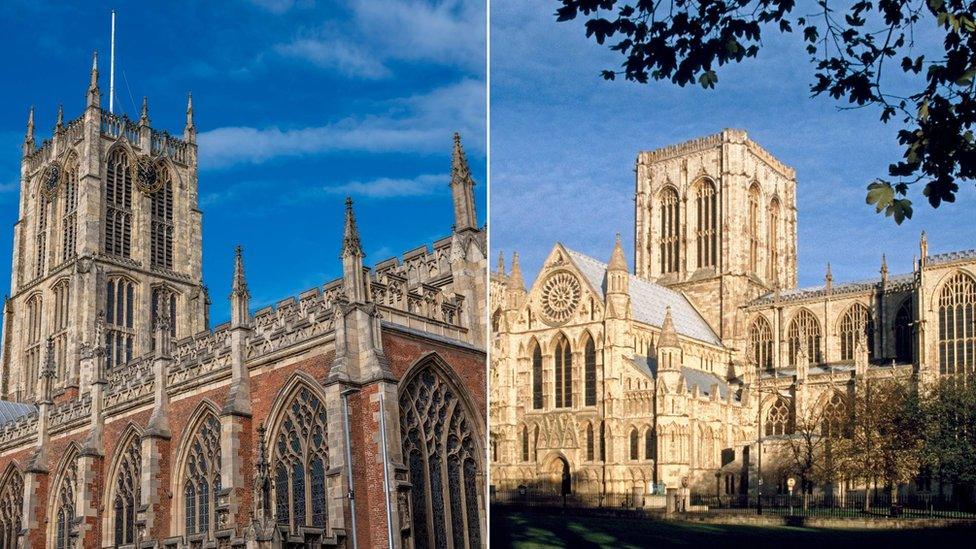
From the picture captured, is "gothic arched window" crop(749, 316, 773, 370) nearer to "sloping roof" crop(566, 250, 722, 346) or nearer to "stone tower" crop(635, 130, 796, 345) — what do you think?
"stone tower" crop(635, 130, 796, 345)

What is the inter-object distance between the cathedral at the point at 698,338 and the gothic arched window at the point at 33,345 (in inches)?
1238

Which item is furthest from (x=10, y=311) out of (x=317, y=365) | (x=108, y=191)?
(x=317, y=365)

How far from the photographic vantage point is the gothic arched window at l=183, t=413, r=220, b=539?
29.6 m

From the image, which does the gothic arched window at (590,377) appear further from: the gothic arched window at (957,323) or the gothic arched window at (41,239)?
the gothic arched window at (41,239)

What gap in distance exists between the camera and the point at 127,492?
33875 millimetres

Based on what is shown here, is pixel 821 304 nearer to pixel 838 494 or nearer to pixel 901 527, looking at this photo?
pixel 838 494

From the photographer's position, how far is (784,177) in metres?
82.8

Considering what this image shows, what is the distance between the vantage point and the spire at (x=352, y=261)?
80.1ft

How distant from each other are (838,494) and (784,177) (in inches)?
2092

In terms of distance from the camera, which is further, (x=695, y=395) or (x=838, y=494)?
(x=695, y=395)

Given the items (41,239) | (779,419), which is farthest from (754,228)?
(41,239)

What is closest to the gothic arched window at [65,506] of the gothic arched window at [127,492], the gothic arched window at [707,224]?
the gothic arched window at [127,492]

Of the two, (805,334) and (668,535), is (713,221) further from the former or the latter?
(668,535)

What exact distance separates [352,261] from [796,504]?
13102mm
